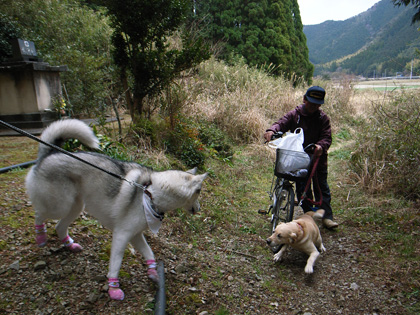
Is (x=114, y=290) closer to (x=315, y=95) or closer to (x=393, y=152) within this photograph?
(x=315, y=95)

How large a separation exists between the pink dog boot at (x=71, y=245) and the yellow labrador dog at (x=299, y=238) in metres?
2.20

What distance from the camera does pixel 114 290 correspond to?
2.45m

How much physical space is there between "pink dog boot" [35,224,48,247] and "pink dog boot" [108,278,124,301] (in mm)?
922

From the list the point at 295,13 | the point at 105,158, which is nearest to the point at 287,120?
the point at 105,158

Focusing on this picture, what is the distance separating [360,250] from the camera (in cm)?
397

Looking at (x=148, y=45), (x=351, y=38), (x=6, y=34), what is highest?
(x=351, y=38)

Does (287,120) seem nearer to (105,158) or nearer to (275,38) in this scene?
(105,158)

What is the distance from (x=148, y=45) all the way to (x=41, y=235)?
4.59 m

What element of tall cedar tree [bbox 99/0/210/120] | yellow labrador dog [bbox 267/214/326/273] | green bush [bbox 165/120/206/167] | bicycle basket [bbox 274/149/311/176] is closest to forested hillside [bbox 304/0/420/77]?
tall cedar tree [bbox 99/0/210/120]

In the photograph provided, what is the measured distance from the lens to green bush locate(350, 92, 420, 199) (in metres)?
4.91

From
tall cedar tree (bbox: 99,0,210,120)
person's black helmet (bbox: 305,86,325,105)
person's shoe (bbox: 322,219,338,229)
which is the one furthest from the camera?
tall cedar tree (bbox: 99,0,210,120)

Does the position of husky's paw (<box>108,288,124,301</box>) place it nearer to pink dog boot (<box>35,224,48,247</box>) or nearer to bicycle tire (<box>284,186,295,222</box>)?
pink dog boot (<box>35,224,48,247</box>)

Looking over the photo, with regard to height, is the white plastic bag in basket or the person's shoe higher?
the white plastic bag in basket

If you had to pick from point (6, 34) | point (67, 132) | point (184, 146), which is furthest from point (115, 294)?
point (6, 34)
